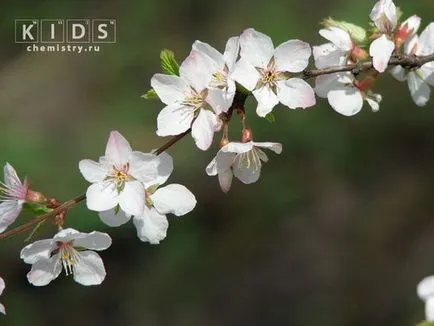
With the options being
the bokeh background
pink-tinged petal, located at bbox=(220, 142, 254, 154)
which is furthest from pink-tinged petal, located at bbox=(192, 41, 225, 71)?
the bokeh background

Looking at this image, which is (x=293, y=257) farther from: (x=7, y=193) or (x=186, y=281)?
(x=7, y=193)

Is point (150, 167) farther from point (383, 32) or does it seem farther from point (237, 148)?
point (383, 32)

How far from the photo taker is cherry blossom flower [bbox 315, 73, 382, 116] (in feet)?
3.73

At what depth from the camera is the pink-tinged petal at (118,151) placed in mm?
1055

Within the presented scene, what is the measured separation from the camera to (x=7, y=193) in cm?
107

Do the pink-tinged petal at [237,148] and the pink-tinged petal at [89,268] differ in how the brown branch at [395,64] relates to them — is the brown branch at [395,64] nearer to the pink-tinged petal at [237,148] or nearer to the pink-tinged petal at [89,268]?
the pink-tinged petal at [237,148]

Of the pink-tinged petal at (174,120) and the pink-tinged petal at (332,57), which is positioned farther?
the pink-tinged petal at (332,57)

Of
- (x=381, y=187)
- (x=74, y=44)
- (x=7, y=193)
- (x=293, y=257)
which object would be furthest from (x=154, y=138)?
(x=7, y=193)

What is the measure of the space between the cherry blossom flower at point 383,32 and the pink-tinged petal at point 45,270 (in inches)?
19.9

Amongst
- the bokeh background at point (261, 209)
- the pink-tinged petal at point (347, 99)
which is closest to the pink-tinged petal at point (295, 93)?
the pink-tinged petal at point (347, 99)

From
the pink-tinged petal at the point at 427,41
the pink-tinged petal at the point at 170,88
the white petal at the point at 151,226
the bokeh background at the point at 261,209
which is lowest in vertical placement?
the bokeh background at the point at 261,209

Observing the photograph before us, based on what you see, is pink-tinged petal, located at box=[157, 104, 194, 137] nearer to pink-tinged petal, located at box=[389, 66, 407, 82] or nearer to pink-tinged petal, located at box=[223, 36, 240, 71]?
pink-tinged petal, located at box=[223, 36, 240, 71]

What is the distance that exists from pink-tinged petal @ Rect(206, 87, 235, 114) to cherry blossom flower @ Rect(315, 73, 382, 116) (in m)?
0.19

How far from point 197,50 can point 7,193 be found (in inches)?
12.6
